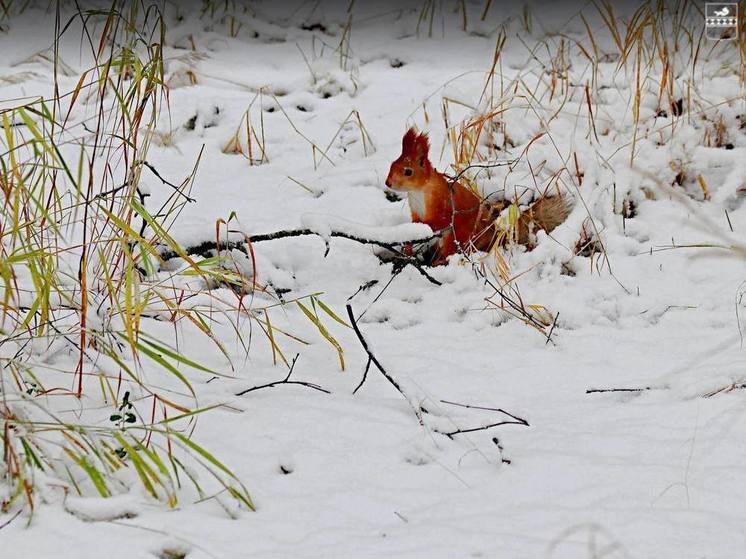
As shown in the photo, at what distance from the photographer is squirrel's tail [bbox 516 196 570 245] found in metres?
3.37

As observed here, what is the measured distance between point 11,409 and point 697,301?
2124 mm

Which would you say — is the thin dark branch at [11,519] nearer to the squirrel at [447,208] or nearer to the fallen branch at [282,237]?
the fallen branch at [282,237]

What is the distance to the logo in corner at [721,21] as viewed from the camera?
4586mm

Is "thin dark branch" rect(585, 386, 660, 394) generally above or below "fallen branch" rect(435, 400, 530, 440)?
above

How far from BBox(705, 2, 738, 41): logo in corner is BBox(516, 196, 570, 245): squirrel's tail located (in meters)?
1.81

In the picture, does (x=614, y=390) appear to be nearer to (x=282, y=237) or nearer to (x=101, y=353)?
(x=282, y=237)

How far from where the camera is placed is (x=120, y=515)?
70.3 inches

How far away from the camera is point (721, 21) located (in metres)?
4.67

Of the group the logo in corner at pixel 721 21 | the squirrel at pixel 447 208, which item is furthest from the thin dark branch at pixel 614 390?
the logo in corner at pixel 721 21

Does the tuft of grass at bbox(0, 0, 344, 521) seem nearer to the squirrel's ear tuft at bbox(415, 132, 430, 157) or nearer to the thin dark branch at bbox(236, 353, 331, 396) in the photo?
the thin dark branch at bbox(236, 353, 331, 396)

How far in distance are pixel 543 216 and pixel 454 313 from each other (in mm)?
669

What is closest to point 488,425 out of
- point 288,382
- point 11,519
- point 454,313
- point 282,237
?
point 288,382

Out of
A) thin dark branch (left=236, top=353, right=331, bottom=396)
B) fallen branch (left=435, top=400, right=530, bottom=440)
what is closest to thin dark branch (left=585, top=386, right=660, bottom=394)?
fallen branch (left=435, top=400, right=530, bottom=440)

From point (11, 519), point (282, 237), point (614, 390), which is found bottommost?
point (11, 519)
